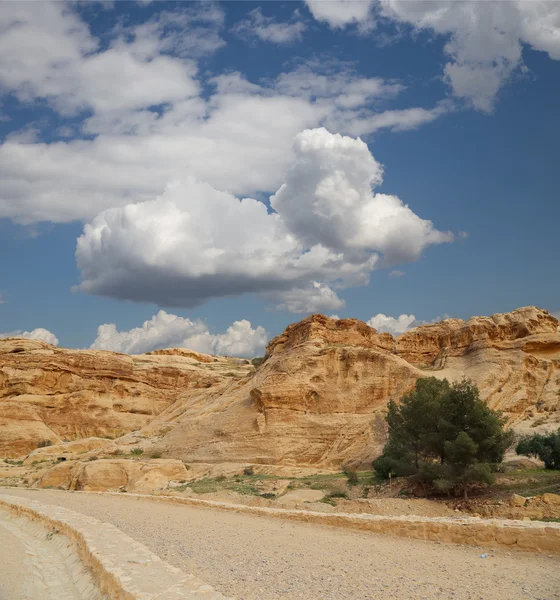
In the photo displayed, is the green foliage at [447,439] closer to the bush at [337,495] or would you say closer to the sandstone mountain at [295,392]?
the bush at [337,495]

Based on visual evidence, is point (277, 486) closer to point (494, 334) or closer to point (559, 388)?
point (559, 388)

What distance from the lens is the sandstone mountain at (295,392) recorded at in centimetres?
3441

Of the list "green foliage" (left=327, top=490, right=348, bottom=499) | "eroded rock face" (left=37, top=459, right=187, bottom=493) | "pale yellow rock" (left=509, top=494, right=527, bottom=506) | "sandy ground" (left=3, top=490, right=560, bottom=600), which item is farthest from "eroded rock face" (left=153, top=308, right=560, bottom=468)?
"sandy ground" (left=3, top=490, right=560, bottom=600)

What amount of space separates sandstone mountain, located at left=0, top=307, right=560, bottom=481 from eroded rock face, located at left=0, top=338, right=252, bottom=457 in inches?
4.4

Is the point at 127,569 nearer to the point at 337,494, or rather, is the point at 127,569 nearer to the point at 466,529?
the point at 466,529

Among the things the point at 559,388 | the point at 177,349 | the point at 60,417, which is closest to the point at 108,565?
the point at 559,388

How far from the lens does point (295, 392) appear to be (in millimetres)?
35844

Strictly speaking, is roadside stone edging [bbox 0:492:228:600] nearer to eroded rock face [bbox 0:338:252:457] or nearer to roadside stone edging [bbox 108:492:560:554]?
roadside stone edging [bbox 108:492:560:554]

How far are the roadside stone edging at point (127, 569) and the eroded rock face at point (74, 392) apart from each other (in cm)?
4180

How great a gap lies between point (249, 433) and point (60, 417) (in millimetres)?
29409

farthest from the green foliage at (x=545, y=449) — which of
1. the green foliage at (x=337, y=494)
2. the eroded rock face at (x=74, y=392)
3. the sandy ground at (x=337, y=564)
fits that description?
the eroded rock face at (x=74, y=392)

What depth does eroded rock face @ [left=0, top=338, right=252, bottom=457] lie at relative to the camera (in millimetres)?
52750

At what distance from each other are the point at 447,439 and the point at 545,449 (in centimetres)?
606

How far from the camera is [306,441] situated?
34.0 m
